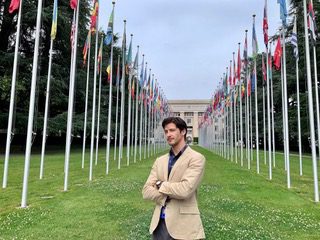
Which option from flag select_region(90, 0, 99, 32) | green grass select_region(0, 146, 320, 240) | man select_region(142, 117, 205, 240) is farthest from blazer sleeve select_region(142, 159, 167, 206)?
flag select_region(90, 0, 99, 32)

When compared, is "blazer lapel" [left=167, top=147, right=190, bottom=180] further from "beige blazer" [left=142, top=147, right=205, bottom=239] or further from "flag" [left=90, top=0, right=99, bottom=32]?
"flag" [left=90, top=0, right=99, bottom=32]

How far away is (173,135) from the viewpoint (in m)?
3.14

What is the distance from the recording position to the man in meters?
2.98

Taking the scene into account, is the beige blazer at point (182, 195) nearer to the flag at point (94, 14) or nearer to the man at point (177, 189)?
the man at point (177, 189)

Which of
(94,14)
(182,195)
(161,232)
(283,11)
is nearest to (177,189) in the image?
(182,195)

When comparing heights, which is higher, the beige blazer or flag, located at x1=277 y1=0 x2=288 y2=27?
flag, located at x1=277 y1=0 x2=288 y2=27

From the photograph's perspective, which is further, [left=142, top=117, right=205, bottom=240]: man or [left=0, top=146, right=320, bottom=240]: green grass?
[left=0, top=146, right=320, bottom=240]: green grass

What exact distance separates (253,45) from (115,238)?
14237 millimetres

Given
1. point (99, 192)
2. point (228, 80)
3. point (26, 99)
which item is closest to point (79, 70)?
point (26, 99)

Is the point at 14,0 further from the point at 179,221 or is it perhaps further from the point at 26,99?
the point at 26,99

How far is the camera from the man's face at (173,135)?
3.13 metres

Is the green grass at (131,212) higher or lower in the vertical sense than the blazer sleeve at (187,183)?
lower

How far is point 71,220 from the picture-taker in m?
7.57

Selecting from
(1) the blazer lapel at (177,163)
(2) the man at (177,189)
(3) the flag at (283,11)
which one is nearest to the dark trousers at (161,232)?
(2) the man at (177,189)
